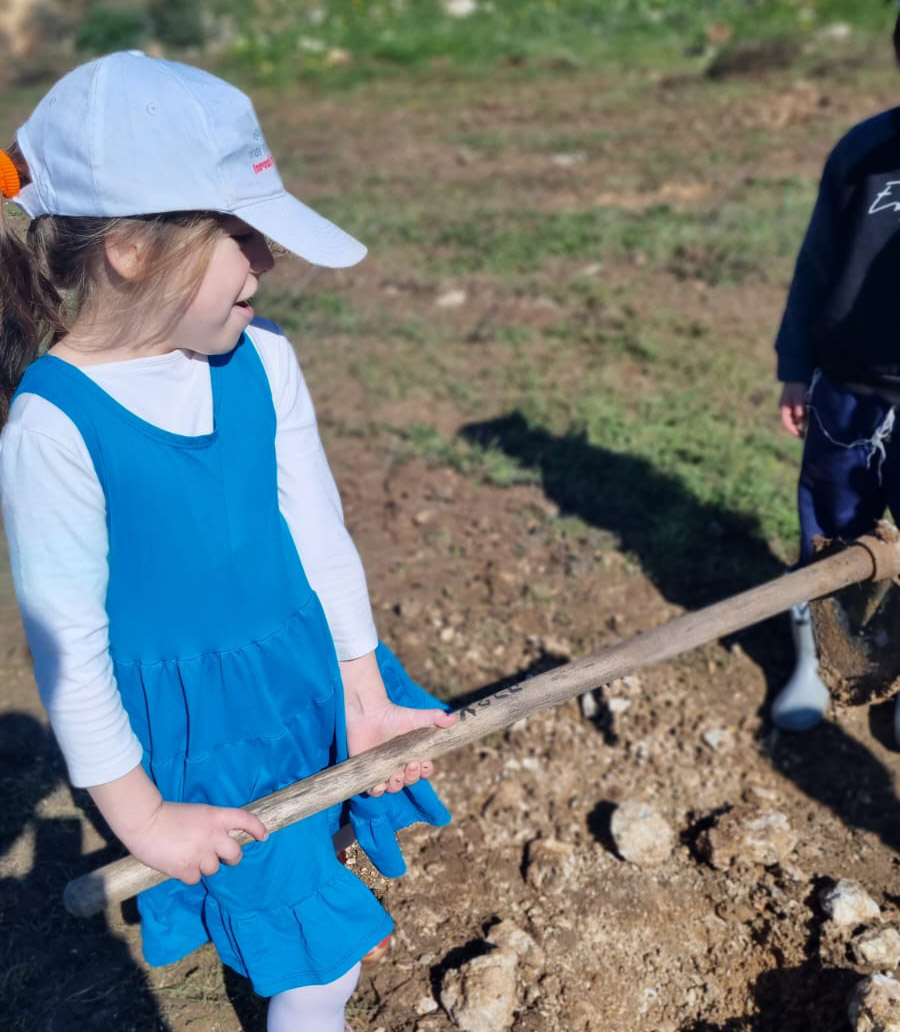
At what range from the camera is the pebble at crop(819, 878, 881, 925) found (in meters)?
2.30

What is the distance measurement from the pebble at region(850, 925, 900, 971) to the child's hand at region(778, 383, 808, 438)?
3.86 feet

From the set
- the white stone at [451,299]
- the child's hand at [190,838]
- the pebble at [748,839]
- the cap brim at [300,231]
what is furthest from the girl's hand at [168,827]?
the white stone at [451,299]

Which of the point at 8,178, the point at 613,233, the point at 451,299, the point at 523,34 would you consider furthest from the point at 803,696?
the point at 523,34

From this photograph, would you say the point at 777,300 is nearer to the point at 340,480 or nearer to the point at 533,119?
the point at 340,480

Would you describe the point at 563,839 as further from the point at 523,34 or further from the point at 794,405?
the point at 523,34

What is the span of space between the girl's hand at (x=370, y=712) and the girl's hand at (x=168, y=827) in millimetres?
322

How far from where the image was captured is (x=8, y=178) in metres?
1.39

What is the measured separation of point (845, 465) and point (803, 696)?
705 mm

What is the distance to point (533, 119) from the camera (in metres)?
9.19

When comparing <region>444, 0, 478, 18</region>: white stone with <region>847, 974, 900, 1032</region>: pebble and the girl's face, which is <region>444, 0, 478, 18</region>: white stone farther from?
<region>847, 974, 900, 1032</region>: pebble

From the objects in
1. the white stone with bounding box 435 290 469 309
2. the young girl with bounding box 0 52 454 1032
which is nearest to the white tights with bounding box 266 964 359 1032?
the young girl with bounding box 0 52 454 1032

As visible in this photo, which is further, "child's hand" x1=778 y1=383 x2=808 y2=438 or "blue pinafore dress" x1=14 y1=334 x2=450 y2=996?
"child's hand" x1=778 y1=383 x2=808 y2=438

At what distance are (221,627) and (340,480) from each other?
2424 millimetres

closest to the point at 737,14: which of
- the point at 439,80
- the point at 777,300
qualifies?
the point at 439,80
